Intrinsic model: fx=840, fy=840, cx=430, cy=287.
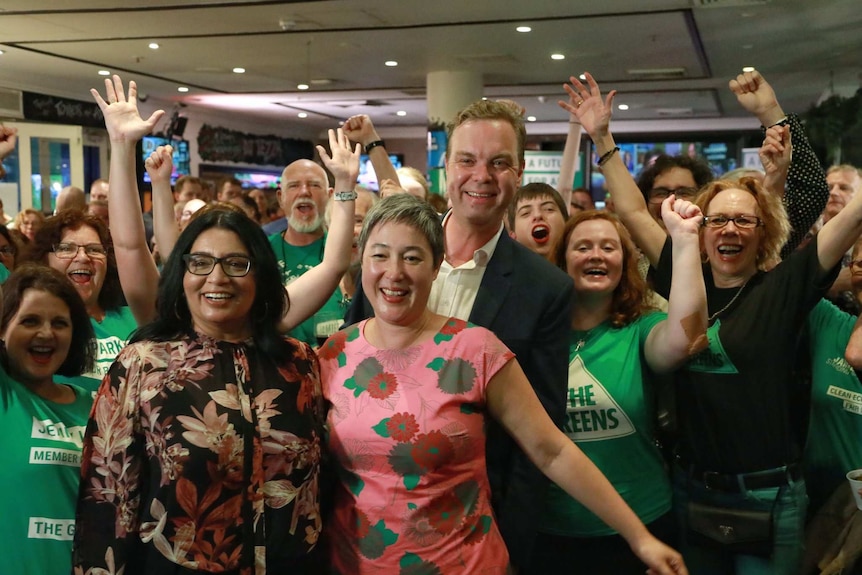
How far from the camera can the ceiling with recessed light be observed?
24.9 feet

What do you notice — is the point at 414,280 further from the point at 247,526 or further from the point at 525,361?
the point at 247,526

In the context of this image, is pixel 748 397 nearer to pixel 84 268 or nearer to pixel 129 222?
pixel 129 222

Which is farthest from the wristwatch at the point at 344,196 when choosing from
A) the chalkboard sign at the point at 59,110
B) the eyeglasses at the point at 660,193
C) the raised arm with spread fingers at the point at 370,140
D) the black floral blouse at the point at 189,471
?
the chalkboard sign at the point at 59,110

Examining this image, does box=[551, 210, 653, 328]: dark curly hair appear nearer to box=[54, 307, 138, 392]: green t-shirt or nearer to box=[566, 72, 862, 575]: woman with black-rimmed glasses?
box=[566, 72, 862, 575]: woman with black-rimmed glasses

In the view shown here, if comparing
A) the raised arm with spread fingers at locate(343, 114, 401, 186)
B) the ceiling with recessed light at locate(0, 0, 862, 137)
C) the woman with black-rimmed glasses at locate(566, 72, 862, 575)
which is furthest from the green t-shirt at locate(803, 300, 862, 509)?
the ceiling with recessed light at locate(0, 0, 862, 137)

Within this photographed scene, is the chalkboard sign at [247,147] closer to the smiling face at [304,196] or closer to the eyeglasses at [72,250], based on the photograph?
the smiling face at [304,196]

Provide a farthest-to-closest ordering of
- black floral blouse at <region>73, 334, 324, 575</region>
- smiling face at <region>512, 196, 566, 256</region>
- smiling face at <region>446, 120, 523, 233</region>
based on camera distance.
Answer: smiling face at <region>512, 196, 566, 256</region> → smiling face at <region>446, 120, 523, 233</region> → black floral blouse at <region>73, 334, 324, 575</region>

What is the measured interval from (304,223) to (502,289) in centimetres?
202

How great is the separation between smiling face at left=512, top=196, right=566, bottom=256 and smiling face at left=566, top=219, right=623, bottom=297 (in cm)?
95

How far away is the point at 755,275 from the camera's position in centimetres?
257

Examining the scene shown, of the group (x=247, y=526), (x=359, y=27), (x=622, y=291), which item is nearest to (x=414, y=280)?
(x=247, y=526)

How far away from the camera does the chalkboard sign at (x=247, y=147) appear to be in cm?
1646

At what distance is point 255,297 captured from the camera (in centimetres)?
201

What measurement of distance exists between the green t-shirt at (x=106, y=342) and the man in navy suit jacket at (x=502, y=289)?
743 mm
